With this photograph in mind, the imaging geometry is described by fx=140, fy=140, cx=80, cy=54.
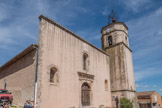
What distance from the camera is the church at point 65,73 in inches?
404

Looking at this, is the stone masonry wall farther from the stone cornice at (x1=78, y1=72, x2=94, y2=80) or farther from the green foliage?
the green foliage

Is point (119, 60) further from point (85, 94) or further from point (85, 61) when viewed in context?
point (85, 94)

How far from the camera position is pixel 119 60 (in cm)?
1905

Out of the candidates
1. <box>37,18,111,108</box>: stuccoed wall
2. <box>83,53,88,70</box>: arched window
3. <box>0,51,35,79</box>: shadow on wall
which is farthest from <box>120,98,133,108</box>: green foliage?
<box>0,51,35,79</box>: shadow on wall

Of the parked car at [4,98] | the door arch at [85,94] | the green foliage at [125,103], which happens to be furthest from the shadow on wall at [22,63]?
the green foliage at [125,103]

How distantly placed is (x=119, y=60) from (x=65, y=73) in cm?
974

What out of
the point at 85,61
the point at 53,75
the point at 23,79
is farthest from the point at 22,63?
the point at 85,61

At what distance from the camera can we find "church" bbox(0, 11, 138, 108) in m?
10.3

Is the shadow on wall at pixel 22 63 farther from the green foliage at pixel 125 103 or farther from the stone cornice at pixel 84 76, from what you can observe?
the green foliage at pixel 125 103

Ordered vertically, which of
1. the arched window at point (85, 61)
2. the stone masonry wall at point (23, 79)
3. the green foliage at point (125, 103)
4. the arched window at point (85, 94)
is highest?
the arched window at point (85, 61)

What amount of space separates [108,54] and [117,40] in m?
2.44

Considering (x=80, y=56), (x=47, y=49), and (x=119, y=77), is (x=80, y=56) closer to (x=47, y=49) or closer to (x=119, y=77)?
(x=47, y=49)

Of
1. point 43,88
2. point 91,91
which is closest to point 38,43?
point 43,88

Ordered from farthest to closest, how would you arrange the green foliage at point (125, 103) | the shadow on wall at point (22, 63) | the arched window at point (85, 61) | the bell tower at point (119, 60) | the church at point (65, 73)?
the bell tower at point (119, 60)
the green foliage at point (125, 103)
the arched window at point (85, 61)
the shadow on wall at point (22, 63)
the church at point (65, 73)
